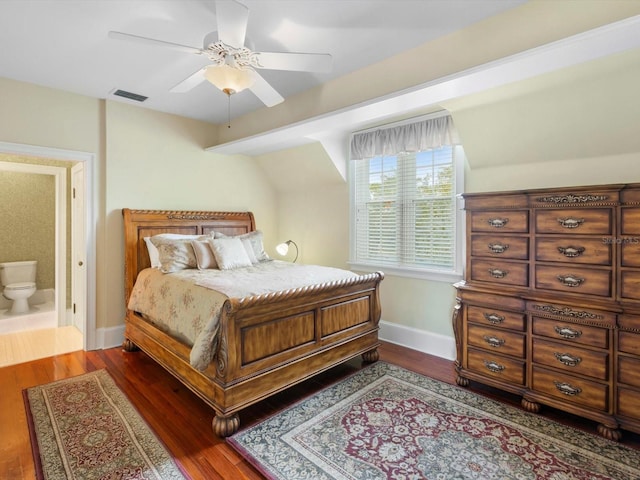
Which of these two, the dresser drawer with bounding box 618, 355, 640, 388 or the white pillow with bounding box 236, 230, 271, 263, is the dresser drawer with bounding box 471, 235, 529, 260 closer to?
the dresser drawer with bounding box 618, 355, 640, 388

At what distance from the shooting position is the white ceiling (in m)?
2.00

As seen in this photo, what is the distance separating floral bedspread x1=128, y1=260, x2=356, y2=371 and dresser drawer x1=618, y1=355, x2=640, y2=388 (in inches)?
74.3

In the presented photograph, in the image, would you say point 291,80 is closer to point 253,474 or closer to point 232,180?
point 232,180

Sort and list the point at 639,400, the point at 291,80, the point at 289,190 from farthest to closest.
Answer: the point at 289,190
the point at 291,80
the point at 639,400

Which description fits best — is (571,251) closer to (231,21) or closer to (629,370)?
(629,370)

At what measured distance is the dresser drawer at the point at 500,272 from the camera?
Result: 8.09 feet

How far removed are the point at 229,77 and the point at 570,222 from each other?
2.41 metres

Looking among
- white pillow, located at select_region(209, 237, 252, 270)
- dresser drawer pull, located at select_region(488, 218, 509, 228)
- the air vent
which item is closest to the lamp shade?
white pillow, located at select_region(209, 237, 252, 270)

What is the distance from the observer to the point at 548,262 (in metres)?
2.36

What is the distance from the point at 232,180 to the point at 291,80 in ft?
6.58

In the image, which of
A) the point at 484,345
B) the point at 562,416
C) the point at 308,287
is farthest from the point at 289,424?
the point at 562,416

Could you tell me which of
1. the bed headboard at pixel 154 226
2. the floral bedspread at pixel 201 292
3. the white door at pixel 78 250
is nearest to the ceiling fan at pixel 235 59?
the floral bedspread at pixel 201 292

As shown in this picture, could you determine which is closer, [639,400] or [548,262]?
[639,400]

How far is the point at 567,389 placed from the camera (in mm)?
2238
